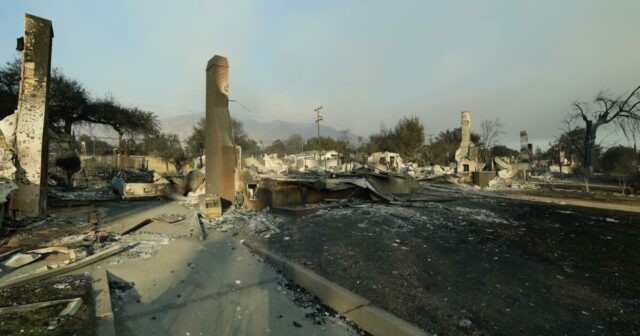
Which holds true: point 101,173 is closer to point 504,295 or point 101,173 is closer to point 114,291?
point 114,291

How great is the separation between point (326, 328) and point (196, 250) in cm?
318

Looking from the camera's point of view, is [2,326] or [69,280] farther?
[69,280]

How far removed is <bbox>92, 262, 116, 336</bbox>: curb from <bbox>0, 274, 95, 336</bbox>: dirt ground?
0.05 meters

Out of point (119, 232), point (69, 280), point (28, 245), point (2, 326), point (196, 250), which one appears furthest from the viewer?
point (119, 232)

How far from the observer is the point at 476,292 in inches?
136

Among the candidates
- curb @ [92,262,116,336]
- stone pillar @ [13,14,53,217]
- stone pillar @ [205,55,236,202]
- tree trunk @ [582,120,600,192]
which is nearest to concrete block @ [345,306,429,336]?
curb @ [92,262,116,336]

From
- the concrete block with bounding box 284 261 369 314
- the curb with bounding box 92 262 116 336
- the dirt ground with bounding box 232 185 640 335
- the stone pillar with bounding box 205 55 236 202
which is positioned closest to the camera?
the curb with bounding box 92 262 116 336

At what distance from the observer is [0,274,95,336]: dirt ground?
8.10 feet

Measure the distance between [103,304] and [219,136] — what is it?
261 inches

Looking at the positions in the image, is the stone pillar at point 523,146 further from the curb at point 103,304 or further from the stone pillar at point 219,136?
the curb at point 103,304

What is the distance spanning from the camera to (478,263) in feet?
14.3

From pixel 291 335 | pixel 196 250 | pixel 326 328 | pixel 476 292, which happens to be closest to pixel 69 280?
pixel 196 250

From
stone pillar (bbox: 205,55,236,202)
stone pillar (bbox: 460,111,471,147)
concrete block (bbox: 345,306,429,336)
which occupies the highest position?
stone pillar (bbox: 460,111,471,147)

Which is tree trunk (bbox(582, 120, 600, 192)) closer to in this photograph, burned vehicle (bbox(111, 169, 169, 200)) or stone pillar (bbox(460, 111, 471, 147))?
stone pillar (bbox(460, 111, 471, 147))
